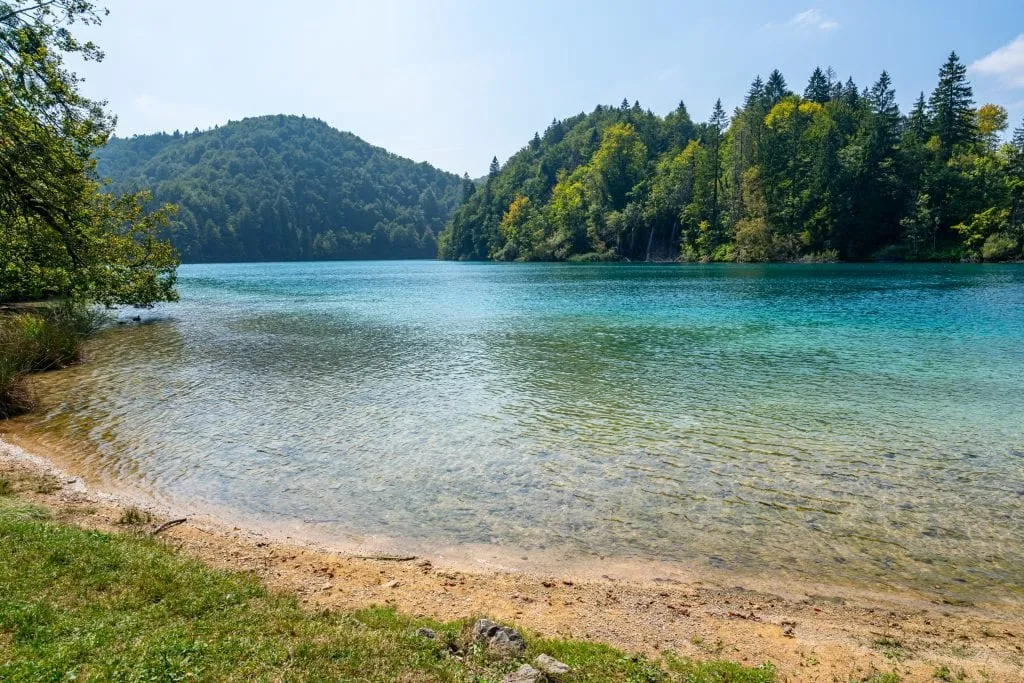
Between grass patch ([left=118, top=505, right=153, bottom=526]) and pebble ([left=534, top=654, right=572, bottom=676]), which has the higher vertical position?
pebble ([left=534, top=654, right=572, bottom=676])

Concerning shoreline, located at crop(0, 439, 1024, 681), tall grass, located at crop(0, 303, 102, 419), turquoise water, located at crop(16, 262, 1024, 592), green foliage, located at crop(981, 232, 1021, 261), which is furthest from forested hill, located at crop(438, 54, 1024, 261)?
tall grass, located at crop(0, 303, 102, 419)

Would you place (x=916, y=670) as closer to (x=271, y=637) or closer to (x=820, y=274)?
(x=271, y=637)

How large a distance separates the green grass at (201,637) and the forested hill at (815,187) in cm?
10547

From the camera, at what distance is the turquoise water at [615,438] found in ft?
30.8

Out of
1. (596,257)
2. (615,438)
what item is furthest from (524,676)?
(596,257)

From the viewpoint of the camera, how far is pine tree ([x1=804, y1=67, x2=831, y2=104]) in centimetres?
14250

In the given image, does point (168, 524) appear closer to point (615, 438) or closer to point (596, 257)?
point (615, 438)

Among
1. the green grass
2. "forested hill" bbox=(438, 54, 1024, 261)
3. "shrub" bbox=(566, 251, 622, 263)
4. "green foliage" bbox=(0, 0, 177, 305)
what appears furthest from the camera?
"shrub" bbox=(566, 251, 622, 263)

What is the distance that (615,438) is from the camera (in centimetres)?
1402

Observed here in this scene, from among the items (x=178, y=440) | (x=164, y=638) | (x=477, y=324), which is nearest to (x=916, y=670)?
(x=164, y=638)

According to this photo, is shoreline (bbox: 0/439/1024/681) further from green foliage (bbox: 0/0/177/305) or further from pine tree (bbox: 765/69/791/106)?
pine tree (bbox: 765/69/791/106)

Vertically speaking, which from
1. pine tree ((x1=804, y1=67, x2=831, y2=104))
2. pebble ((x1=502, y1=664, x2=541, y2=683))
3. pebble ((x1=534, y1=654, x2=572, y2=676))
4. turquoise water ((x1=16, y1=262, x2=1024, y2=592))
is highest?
pine tree ((x1=804, y1=67, x2=831, y2=104))

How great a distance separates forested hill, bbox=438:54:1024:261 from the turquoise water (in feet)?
247

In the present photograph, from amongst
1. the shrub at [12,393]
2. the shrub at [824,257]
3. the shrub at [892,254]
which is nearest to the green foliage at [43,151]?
the shrub at [12,393]
